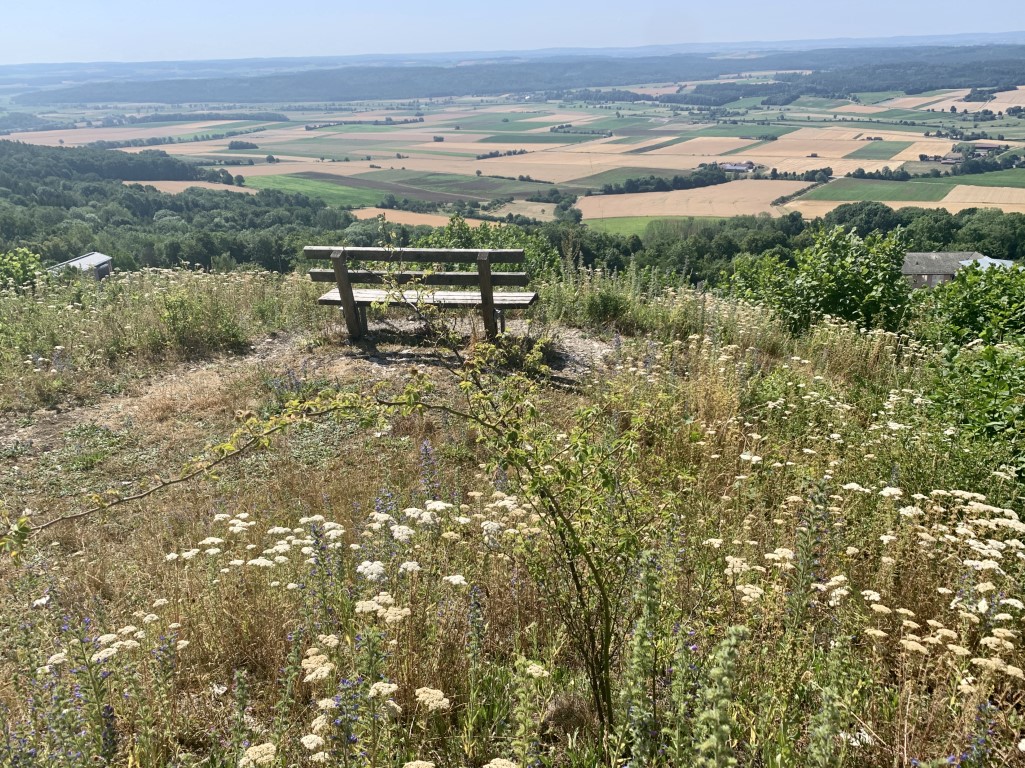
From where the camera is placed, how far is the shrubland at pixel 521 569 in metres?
2.57

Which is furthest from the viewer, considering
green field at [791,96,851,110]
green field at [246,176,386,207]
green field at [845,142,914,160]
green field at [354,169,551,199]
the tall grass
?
green field at [791,96,851,110]

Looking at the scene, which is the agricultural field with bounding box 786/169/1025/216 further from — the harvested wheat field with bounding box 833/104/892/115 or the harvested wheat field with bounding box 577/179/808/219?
the harvested wheat field with bounding box 833/104/892/115

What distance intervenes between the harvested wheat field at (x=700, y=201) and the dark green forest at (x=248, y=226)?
507 cm

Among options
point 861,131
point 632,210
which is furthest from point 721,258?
point 861,131

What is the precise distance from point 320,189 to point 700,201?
123 feet

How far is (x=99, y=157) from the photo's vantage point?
77.2 meters

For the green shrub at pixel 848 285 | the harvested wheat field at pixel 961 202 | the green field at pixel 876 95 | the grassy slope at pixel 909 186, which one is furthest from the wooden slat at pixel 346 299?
the green field at pixel 876 95

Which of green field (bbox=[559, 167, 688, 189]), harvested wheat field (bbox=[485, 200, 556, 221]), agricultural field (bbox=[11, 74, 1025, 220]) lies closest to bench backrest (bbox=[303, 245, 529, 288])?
harvested wheat field (bbox=[485, 200, 556, 221])

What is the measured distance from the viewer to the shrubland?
2.57 metres

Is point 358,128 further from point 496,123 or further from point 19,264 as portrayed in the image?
point 19,264

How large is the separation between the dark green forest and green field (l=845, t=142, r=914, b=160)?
3295cm

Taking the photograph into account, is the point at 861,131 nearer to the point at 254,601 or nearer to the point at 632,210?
the point at 632,210

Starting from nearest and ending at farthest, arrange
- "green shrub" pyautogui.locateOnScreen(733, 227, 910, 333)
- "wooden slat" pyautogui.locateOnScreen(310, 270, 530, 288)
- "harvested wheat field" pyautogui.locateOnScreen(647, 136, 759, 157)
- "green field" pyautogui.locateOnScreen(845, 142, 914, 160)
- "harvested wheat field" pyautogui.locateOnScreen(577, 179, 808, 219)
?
"wooden slat" pyautogui.locateOnScreen(310, 270, 530, 288)
"green shrub" pyautogui.locateOnScreen(733, 227, 910, 333)
"harvested wheat field" pyautogui.locateOnScreen(577, 179, 808, 219)
"green field" pyautogui.locateOnScreen(845, 142, 914, 160)
"harvested wheat field" pyautogui.locateOnScreen(647, 136, 759, 157)

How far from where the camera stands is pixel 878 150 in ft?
292
